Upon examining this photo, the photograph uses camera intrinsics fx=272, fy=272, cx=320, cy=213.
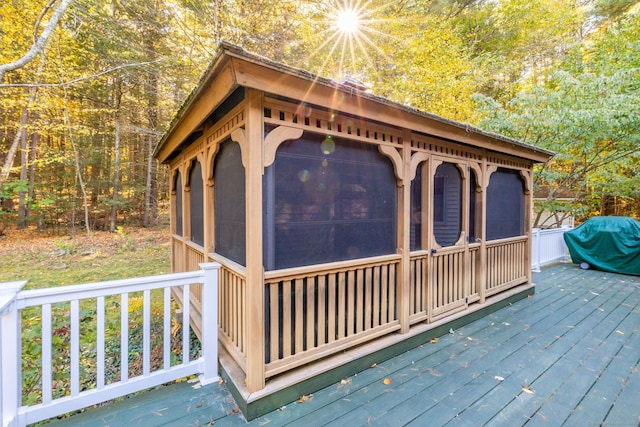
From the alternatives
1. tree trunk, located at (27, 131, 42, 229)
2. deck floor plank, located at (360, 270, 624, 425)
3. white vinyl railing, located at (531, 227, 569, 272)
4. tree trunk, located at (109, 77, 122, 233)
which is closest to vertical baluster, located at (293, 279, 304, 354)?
deck floor plank, located at (360, 270, 624, 425)

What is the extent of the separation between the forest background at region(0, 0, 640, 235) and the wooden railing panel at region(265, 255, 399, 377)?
638cm

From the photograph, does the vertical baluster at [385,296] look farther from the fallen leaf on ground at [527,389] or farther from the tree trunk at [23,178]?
the tree trunk at [23,178]

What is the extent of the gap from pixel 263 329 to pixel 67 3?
6.73 meters

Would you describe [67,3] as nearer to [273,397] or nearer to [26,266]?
[26,266]

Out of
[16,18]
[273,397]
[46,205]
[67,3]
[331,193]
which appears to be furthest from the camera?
[46,205]

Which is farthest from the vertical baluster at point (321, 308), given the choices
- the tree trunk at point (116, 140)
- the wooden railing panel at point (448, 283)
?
the tree trunk at point (116, 140)

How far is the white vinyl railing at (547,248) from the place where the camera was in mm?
6133

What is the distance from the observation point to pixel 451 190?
3.64 meters

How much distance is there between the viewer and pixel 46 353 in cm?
182

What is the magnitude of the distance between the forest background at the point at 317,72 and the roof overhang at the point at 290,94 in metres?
4.89

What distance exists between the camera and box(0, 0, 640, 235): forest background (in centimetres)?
677

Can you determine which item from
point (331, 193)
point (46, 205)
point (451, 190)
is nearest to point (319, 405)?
point (331, 193)

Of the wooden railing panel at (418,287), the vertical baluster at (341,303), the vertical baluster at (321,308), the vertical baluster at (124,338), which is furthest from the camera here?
the wooden railing panel at (418,287)

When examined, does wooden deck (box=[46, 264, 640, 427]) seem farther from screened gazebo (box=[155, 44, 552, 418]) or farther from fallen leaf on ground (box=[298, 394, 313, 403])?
screened gazebo (box=[155, 44, 552, 418])
